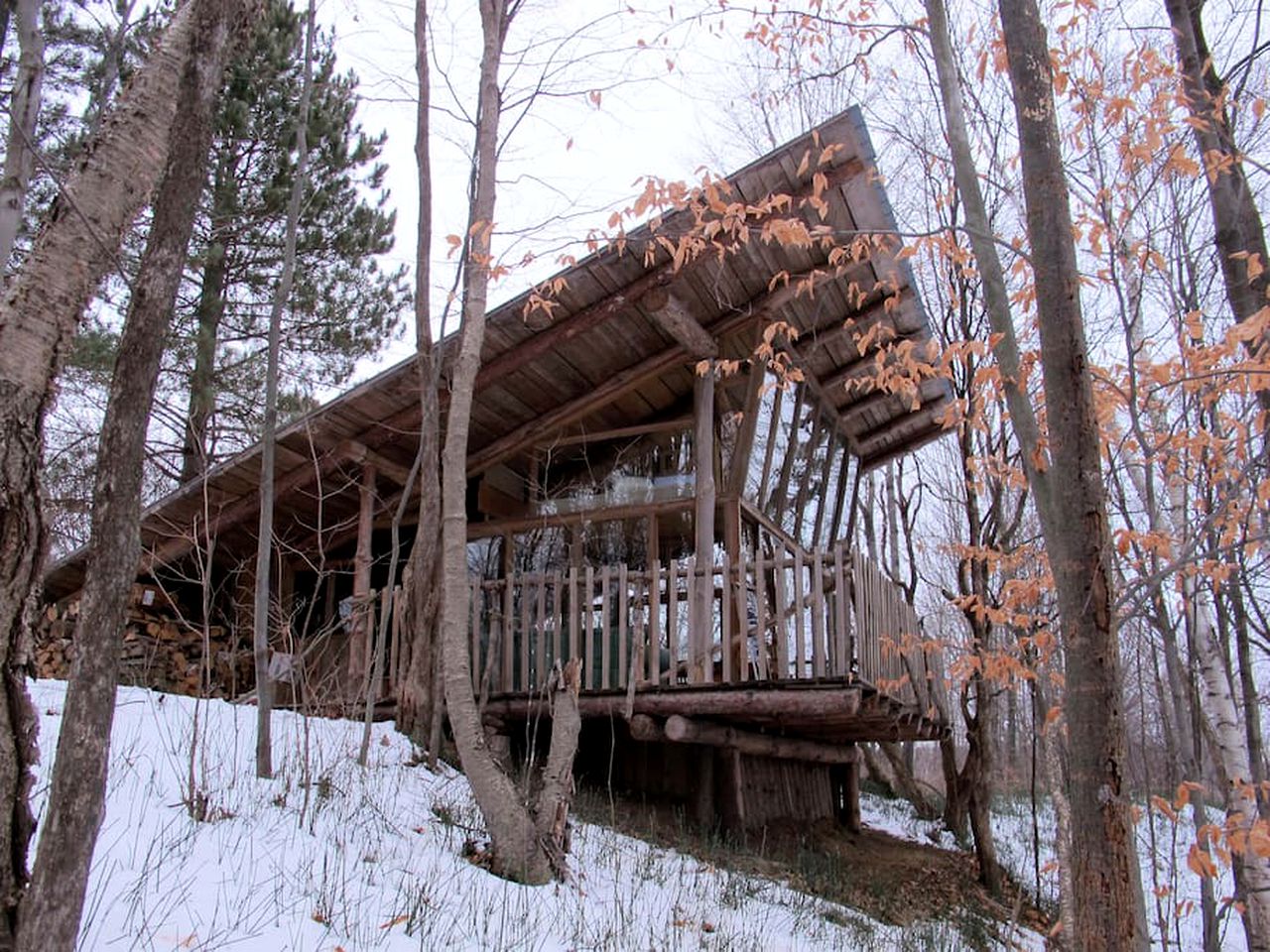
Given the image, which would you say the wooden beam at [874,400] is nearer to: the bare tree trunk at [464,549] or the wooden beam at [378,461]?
the wooden beam at [378,461]

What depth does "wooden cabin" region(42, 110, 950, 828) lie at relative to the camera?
26.6 feet

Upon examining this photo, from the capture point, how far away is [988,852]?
10.4m

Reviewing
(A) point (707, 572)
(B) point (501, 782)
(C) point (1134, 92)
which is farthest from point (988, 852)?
(C) point (1134, 92)

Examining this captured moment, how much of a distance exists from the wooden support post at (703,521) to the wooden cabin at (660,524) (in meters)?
0.03

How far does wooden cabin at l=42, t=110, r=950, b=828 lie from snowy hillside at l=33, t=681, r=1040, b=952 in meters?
0.93

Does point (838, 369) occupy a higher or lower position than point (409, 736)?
higher

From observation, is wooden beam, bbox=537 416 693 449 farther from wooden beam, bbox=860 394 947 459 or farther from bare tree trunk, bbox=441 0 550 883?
wooden beam, bbox=860 394 947 459

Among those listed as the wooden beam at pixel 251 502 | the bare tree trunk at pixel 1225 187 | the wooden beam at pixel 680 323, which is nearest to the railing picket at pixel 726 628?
the wooden beam at pixel 680 323

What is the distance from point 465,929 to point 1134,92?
16.0 ft

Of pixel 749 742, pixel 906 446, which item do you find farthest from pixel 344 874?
pixel 906 446

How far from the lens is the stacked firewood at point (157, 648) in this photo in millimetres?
11102

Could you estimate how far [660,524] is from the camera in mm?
10539

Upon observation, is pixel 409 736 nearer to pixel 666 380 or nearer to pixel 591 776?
pixel 591 776

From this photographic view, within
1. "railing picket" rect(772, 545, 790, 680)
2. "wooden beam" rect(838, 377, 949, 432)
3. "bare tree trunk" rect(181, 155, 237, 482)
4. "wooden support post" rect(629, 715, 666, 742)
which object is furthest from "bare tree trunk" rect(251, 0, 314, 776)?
"wooden beam" rect(838, 377, 949, 432)
